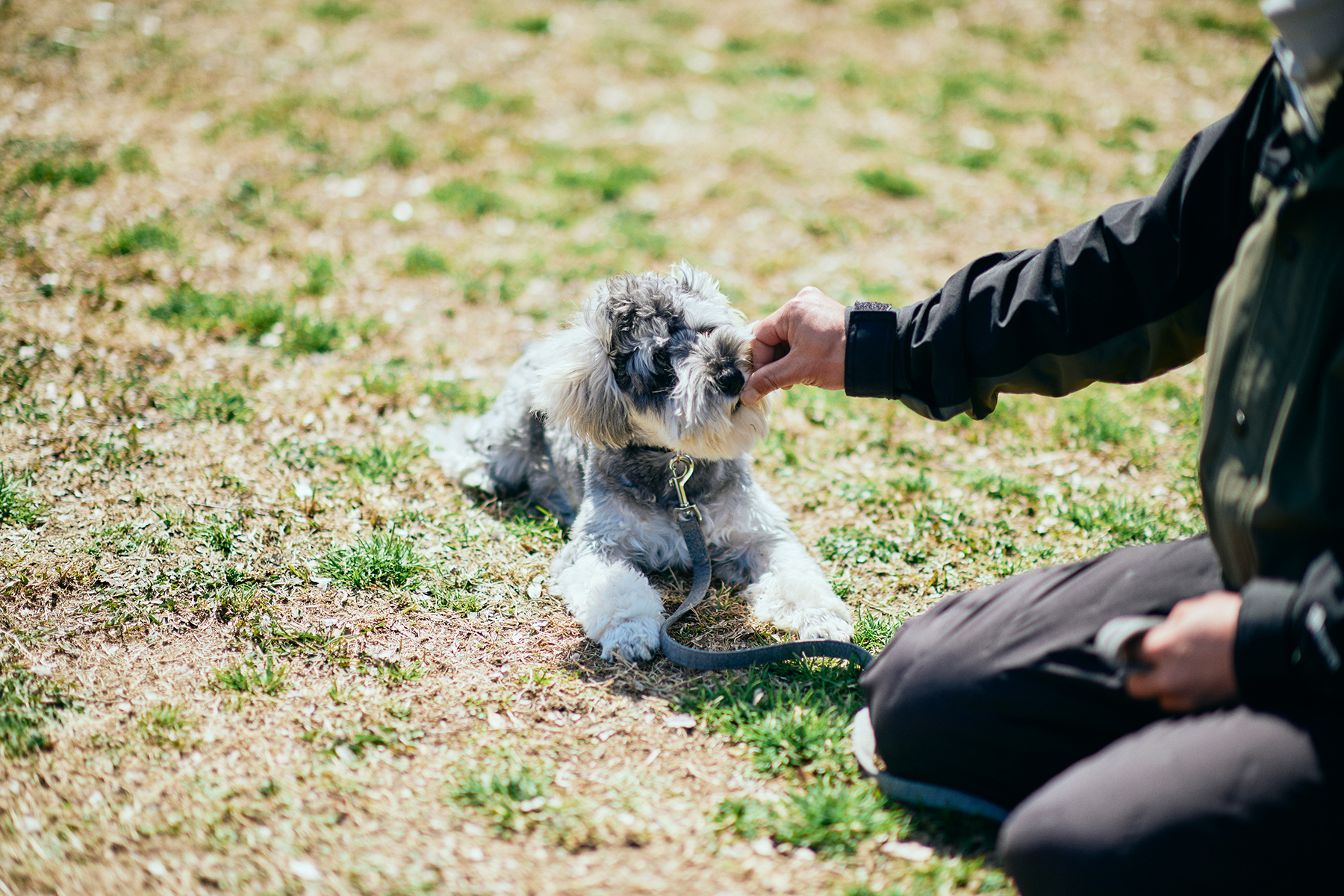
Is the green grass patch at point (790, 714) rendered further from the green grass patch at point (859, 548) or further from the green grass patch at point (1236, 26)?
the green grass patch at point (1236, 26)

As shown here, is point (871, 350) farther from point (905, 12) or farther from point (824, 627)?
point (905, 12)

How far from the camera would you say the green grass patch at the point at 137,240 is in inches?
266

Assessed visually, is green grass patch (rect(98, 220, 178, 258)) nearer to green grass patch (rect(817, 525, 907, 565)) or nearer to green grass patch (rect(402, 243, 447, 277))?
green grass patch (rect(402, 243, 447, 277))

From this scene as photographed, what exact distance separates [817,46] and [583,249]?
613 cm

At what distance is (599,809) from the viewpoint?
298 cm

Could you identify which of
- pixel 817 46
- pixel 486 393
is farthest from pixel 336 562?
pixel 817 46

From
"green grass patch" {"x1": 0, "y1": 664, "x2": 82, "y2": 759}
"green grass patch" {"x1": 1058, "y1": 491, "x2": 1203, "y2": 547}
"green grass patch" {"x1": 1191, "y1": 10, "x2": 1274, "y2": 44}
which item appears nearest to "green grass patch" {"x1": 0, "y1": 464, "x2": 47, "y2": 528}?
"green grass patch" {"x1": 0, "y1": 664, "x2": 82, "y2": 759}

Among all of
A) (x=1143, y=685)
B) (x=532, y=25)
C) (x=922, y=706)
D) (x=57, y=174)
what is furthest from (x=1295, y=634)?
(x=532, y=25)

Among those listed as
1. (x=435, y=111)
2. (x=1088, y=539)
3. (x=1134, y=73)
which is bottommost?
(x=1088, y=539)

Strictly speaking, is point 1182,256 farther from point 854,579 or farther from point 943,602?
point 854,579

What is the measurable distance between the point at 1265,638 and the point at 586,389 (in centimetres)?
266

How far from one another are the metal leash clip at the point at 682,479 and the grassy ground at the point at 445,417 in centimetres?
46

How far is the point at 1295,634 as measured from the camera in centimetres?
212

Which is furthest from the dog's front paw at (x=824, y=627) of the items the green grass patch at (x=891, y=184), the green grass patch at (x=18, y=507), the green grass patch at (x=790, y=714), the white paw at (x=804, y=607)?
the green grass patch at (x=891, y=184)
